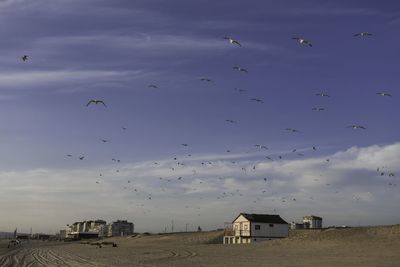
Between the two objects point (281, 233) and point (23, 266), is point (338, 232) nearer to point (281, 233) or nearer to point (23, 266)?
point (281, 233)

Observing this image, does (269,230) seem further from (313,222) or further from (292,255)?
(313,222)

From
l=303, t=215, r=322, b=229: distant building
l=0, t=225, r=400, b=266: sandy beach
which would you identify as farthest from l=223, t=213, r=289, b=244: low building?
l=303, t=215, r=322, b=229: distant building

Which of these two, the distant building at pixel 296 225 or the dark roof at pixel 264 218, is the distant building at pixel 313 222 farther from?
the dark roof at pixel 264 218

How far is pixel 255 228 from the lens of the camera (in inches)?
3812

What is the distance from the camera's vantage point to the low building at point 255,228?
3804 inches

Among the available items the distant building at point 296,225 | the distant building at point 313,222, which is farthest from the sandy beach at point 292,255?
the distant building at point 313,222

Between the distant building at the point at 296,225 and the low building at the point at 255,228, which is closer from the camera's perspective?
the low building at the point at 255,228

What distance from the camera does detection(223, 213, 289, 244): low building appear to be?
96.6 meters

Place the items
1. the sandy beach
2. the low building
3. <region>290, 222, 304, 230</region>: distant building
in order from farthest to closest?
<region>290, 222, 304, 230</region>: distant building → the low building → the sandy beach

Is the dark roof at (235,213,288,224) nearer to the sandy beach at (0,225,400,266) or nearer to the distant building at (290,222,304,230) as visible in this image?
the sandy beach at (0,225,400,266)

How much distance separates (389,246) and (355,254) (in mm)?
7820

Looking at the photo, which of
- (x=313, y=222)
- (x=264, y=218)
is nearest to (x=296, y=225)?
(x=313, y=222)

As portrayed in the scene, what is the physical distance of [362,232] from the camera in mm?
69312

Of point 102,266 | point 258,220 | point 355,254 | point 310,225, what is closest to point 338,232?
point 355,254
